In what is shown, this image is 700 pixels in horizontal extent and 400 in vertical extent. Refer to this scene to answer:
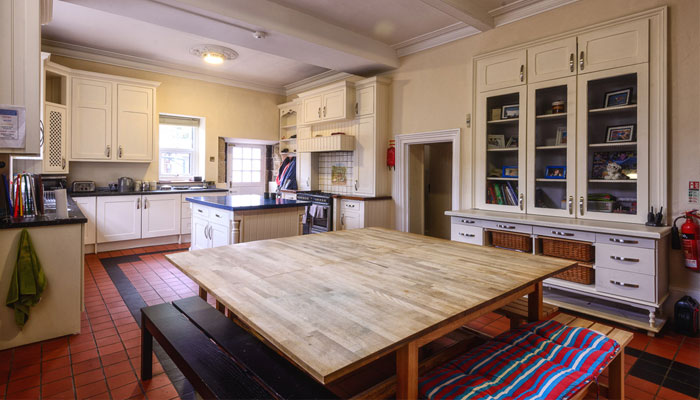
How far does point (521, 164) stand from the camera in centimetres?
384

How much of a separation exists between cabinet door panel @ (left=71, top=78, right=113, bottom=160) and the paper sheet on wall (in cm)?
338

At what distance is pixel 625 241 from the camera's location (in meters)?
2.85

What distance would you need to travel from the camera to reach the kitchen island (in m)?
3.75

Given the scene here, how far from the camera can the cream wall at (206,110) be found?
5.69 metres

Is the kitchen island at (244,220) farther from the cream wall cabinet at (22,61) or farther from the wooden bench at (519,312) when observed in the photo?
the wooden bench at (519,312)

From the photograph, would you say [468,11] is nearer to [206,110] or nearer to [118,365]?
[118,365]

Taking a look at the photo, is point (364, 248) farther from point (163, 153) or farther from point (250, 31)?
point (163, 153)

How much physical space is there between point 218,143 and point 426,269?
239 inches

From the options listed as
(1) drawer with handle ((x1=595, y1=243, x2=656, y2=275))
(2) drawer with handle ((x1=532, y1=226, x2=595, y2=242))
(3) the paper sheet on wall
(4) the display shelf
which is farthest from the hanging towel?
(4) the display shelf

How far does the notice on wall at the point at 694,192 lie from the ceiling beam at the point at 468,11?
2.56 meters

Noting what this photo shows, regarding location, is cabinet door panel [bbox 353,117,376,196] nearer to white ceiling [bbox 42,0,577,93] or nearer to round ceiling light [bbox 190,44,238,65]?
white ceiling [bbox 42,0,577,93]

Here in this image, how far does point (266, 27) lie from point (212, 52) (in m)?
1.78

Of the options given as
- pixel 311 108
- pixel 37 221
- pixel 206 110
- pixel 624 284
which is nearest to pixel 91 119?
pixel 206 110

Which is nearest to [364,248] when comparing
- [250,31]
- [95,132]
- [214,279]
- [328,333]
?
[214,279]
